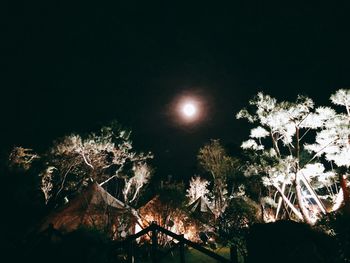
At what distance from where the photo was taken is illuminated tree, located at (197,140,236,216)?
974 inches

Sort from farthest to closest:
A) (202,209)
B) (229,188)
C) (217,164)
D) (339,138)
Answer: (229,188)
(217,164)
(202,209)
(339,138)

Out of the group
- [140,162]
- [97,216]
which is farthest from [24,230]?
[140,162]

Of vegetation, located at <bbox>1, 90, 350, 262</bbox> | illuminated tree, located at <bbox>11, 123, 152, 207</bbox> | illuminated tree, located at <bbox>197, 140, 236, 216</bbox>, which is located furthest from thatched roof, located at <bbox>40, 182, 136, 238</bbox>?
illuminated tree, located at <bbox>197, 140, 236, 216</bbox>

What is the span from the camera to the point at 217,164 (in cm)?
2598

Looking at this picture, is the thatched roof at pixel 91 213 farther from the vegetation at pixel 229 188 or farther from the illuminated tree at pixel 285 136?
the illuminated tree at pixel 285 136

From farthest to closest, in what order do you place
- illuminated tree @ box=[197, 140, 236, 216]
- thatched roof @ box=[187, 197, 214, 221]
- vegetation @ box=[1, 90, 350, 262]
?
illuminated tree @ box=[197, 140, 236, 216] < thatched roof @ box=[187, 197, 214, 221] < vegetation @ box=[1, 90, 350, 262]

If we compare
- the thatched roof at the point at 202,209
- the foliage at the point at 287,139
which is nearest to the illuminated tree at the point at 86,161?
the thatched roof at the point at 202,209

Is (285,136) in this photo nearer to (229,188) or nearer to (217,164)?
(217,164)

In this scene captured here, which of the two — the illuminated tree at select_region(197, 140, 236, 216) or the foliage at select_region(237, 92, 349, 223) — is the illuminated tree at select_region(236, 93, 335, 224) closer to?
the foliage at select_region(237, 92, 349, 223)

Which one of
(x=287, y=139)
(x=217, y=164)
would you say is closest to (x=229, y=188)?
(x=217, y=164)

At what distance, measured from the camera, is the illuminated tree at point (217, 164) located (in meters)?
24.7

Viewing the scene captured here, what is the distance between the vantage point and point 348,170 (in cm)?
1581

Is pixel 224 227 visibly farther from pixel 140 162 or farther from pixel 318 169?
pixel 140 162

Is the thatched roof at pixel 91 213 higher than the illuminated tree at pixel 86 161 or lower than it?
lower
